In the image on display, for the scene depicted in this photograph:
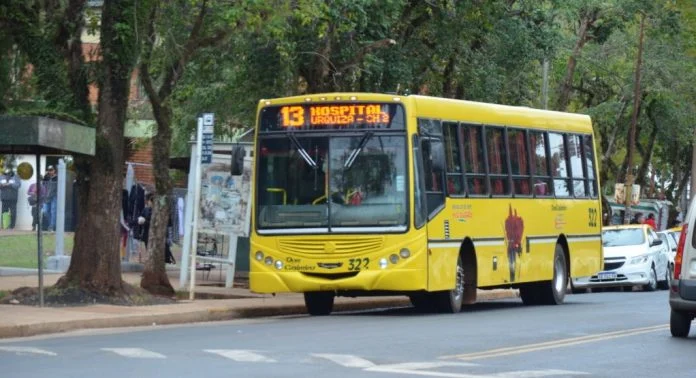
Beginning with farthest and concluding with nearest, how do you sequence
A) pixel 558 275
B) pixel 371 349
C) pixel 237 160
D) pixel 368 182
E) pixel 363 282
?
1. pixel 558 275
2. pixel 237 160
3. pixel 368 182
4. pixel 363 282
5. pixel 371 349

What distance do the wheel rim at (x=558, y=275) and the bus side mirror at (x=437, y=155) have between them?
528 cm

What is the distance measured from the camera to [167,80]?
23.2 metres

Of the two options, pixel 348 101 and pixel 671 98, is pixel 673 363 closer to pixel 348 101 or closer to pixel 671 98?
pixel 348 101

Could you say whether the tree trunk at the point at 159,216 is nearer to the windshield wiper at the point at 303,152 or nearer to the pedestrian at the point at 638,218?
the windshield wiper at the point at 303,152

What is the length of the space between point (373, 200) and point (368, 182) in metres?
0.28

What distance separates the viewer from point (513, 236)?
24156 mm

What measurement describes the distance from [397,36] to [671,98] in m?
20.1

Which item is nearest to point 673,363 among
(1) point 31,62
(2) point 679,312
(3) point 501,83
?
(2) point 679,312

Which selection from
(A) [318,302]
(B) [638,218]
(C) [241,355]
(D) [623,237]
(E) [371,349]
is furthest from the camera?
(B) [638,218]

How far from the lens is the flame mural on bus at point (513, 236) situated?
2391 centimetres

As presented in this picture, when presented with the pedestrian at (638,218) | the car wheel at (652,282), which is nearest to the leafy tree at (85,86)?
the car wheel at (652,282)

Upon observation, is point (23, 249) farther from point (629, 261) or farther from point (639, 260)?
point (639, 260)

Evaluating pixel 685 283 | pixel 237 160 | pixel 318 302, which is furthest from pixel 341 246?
pixel 685 283

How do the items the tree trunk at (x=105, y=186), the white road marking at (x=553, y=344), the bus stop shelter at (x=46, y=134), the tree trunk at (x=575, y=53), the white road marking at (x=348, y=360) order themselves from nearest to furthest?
the white road marking at (x=348, y=360) → the white road marking at (x=553, y=344) → the bus stop shelter at (x=46, y=134) → the tree trunk at (x=105, y=186) → the tree trunk at (x=575, y=53)
